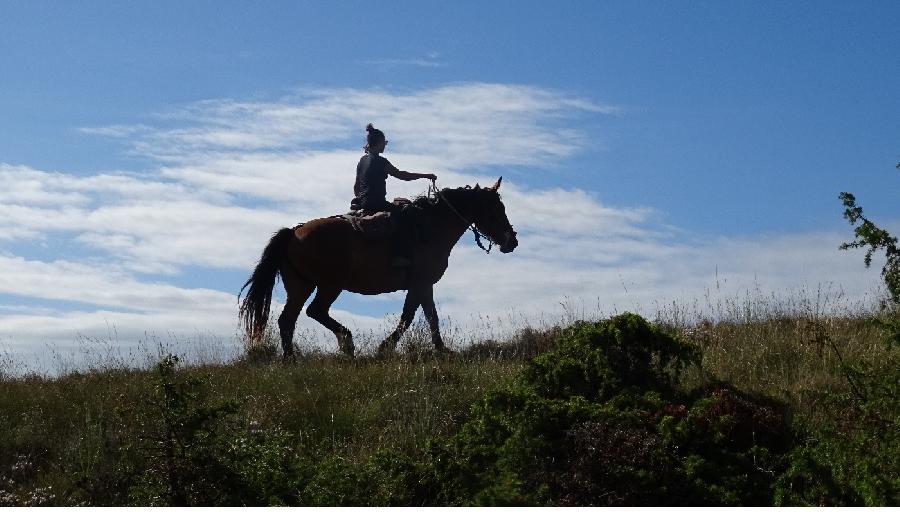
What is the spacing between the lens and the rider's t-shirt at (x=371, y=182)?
52.7 feet

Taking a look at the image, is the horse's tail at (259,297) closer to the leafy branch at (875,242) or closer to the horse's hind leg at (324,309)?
the horse's hind leg at (324,309)

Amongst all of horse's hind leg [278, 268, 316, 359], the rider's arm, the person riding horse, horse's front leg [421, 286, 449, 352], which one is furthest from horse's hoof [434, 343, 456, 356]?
the rider's arm

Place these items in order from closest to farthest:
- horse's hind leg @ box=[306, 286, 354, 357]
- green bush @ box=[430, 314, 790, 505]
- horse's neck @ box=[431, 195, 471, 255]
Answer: green bush @ box=[430, 314, 790, 505], horse's hind leg @ box=[306, 286, 354, 357], horse's neck @ box=[431, 195, 471, 255]

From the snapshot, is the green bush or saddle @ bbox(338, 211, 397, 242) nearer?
the green bush

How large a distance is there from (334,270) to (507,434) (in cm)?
809

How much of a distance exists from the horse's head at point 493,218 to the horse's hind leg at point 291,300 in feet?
9.55

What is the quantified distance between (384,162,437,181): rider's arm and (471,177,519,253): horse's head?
84cm

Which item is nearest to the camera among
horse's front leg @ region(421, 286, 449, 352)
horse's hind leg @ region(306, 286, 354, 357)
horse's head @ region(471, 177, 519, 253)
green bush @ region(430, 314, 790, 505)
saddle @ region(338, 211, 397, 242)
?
green bush @ region(430, 314, 790, 505)

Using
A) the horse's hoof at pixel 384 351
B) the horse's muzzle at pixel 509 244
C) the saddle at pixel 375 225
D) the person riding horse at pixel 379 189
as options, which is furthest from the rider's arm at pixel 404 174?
the horse's hoof at pixel 384 351

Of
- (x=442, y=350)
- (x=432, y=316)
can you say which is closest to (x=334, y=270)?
(x=432, y=316)

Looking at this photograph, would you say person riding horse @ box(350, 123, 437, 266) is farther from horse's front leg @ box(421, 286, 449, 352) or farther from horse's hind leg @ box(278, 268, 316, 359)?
horse's hind leg @ box(278, 268, 316, 359)

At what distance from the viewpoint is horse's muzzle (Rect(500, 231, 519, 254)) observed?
1698 centimetres

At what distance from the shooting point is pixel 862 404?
8.12 metres

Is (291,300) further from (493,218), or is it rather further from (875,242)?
(875,242)
